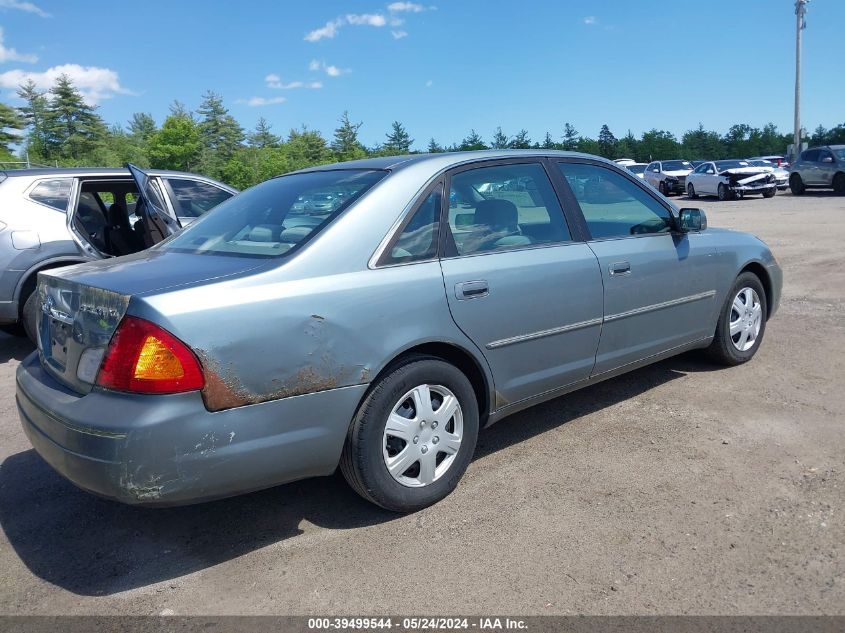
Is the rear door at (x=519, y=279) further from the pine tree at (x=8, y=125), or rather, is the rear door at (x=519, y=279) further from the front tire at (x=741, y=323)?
the pine tree at (x=8, y=125)

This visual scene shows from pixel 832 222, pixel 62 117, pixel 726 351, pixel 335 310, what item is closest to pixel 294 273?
pixel 335 310

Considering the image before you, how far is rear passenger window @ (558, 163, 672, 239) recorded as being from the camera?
13.8ft

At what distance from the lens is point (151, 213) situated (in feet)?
20.1

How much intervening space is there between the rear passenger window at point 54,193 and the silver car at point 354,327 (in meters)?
3.38

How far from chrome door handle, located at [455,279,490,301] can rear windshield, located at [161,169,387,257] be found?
2.10 feet

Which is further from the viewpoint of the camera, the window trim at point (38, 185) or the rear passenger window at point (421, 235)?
the window trim at point (38, 185)

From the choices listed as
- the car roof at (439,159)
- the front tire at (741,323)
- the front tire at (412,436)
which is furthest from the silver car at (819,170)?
the front tire at (412,436)

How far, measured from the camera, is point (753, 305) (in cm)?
532

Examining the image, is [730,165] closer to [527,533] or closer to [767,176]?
[767,176]

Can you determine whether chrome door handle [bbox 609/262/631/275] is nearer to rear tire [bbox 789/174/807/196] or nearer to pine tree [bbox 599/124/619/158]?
rear tire [bbox 789/174/807/196]

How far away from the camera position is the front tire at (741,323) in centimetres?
509

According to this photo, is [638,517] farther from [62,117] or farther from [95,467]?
[62,117]

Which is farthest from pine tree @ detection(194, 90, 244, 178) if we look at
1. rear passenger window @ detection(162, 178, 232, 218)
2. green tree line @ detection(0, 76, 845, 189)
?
rear passenger window @ detection(162, 178, 232, 218)

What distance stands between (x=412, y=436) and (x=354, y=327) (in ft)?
1.99
